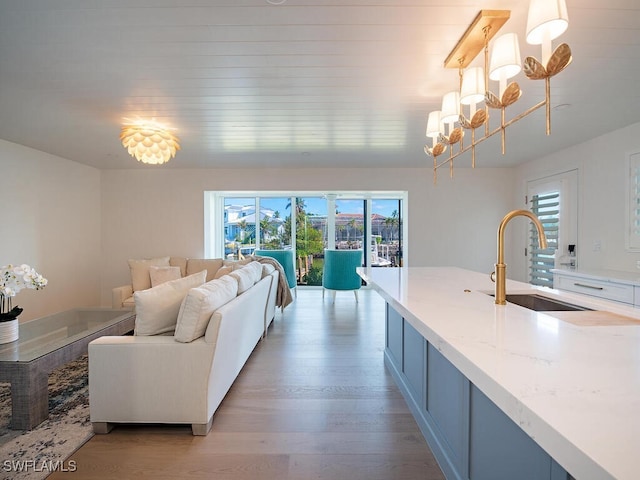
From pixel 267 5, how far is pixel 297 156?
2.94 metres

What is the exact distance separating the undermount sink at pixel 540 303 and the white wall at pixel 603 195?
8.05 ft

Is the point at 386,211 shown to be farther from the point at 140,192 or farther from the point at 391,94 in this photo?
the point at 140,192

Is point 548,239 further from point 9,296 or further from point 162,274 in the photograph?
point 9,296

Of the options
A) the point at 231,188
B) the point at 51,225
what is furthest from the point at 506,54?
the point at 51,225

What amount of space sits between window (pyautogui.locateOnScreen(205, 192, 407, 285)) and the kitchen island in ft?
15.3

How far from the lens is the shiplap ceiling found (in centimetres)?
164

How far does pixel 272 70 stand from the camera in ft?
7.18

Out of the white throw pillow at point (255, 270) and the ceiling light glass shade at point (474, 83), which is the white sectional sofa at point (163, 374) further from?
the ceiling light glass shade at point (474, 83)

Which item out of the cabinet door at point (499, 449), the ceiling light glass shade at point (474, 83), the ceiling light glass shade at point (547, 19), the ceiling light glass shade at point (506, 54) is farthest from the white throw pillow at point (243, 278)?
the ceiling light glass shade at point (547, 19)

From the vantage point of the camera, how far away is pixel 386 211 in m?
6.70

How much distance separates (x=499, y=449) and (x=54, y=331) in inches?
141

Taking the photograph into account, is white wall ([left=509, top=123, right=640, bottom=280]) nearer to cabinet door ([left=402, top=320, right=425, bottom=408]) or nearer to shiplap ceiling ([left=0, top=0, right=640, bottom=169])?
shiplap ceiling ([left=0, top=0, right=640, bottom=169])

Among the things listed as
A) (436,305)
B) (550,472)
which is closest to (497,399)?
(550,472)

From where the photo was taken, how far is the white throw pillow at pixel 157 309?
1.95 metres
